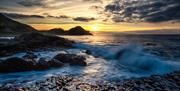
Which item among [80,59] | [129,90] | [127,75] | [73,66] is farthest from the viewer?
[80,59]

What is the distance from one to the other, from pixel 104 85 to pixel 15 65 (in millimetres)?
7609

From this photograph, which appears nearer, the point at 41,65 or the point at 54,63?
the point at 41,65

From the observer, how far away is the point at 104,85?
13.4 m

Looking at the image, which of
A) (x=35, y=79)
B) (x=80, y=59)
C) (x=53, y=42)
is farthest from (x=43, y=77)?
(x=53, y=42)

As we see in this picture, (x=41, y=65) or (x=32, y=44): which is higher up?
(x=32, y=44)

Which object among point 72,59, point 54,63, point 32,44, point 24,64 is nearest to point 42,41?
point 32,44

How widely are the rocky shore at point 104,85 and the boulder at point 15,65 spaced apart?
363cm

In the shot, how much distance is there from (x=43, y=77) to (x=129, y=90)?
5707mm

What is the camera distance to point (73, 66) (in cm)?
1981

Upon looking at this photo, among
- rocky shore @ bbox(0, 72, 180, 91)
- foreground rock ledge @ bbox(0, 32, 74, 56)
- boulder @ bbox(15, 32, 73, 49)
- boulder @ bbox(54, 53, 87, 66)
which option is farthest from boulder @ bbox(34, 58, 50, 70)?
boulder @ bbox(15, 32, 73, 49)

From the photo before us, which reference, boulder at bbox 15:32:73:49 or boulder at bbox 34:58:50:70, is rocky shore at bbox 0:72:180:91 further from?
boulder at bbox 15:32:73:49

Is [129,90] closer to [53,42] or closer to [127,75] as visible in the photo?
[127,75]

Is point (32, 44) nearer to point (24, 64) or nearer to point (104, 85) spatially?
point (24, 64)

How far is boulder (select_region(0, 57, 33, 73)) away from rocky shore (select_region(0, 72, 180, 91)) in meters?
3.63
